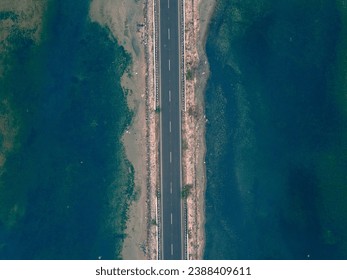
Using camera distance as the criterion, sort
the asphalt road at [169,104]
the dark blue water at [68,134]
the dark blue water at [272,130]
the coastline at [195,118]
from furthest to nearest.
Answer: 1. the dark blue water at [68,134]
2. the asphalt road at [169,104]
3. the coastline at [195,118]
4. the dark blue water at [272,130]

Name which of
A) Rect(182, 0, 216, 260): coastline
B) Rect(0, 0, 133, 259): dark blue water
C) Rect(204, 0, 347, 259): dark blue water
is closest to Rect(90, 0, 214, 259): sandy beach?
Rect(182, 0, 216, 260): coastline

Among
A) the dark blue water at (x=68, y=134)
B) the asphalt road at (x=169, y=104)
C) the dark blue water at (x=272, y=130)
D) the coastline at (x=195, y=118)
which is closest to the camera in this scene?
the dark blue water at (x=272, y=130)

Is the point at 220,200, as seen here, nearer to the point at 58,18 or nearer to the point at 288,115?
the point at 288,115

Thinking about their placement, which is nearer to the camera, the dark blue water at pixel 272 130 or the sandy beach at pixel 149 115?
the dark blue water at pixel 272 130

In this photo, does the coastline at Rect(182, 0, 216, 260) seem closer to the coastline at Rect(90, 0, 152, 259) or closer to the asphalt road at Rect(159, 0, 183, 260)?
the asphalt road at Rect(159, 0, 183, 260)

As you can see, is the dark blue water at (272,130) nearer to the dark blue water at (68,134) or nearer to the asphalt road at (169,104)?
the asphalt road at (169,104)

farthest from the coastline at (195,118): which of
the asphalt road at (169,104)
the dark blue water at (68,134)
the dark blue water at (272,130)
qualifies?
the dark blue water at (68,134)

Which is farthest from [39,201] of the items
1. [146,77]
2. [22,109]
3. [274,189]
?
[274,189]
